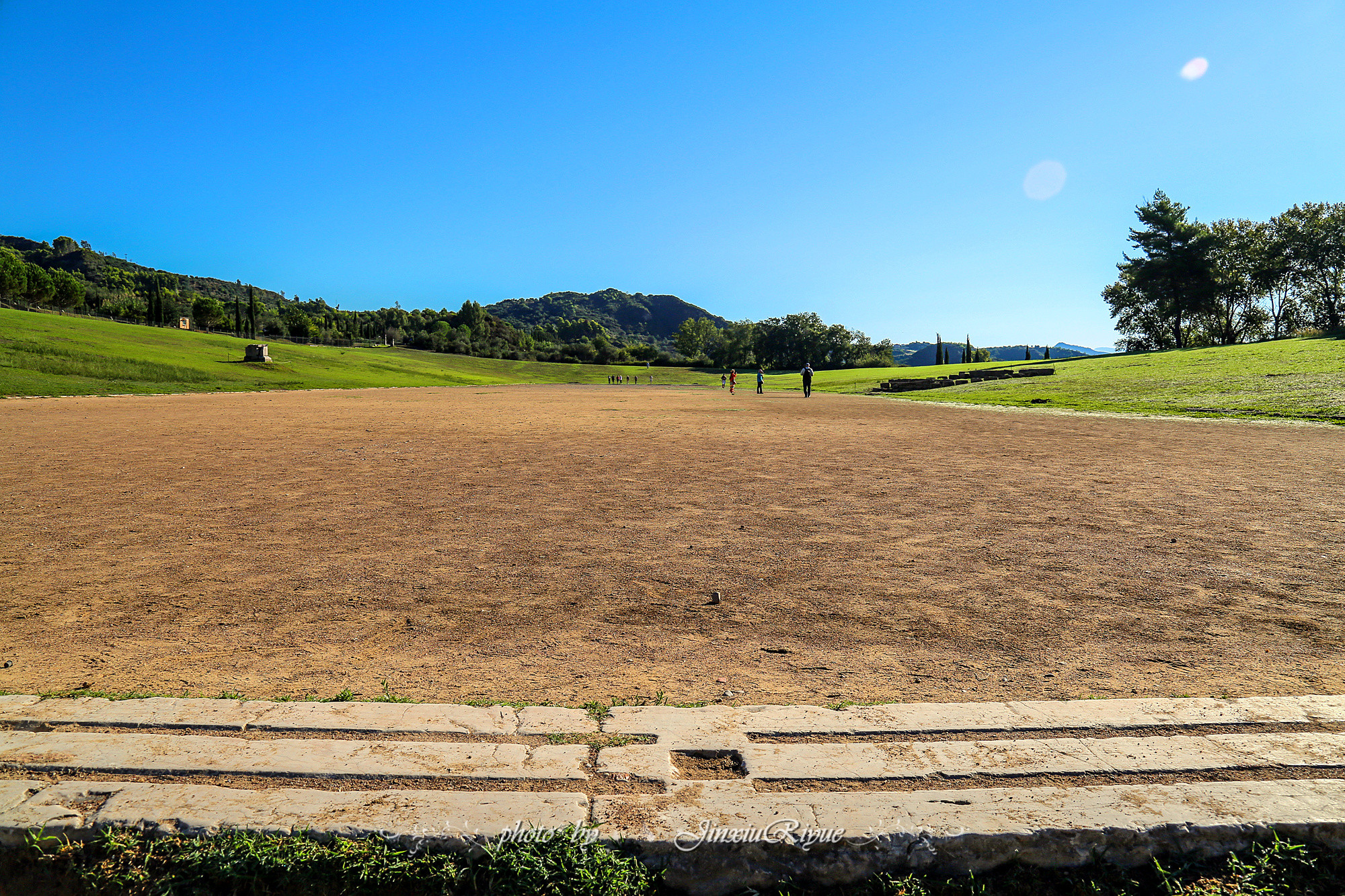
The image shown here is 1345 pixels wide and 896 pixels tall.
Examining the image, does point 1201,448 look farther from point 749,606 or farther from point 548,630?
point 548,630

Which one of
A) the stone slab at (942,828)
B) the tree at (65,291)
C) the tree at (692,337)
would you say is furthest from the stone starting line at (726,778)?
the tree at (692,337)

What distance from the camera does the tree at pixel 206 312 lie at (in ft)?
382

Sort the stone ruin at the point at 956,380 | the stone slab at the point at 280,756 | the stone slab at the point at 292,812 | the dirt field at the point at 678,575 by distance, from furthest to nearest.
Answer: the stone ruin at the point at 956,380 → the dirt field at the point at 678,575 → the stone slab at the point at 280,756 → the stone slab at the point at 292,812

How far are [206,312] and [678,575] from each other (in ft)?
468

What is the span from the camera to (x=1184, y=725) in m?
2.90

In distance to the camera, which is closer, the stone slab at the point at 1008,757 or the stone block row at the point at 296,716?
the stone slab at the point at 1008,757

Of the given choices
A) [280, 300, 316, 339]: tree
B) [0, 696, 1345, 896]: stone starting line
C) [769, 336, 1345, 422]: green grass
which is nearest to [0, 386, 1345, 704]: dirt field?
[0, 696, 1345, 896]: stone starting line

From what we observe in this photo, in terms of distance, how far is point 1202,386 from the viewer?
2844 centimetres

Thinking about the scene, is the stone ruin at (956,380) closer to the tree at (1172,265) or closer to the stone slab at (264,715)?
the tree at (1172,265)

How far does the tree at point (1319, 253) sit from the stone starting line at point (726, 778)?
9302 cm

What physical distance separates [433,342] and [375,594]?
12253 centimetres

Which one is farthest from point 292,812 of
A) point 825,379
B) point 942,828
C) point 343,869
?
point 825,379

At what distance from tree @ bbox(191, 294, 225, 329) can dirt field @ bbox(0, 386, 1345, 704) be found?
12931 cm

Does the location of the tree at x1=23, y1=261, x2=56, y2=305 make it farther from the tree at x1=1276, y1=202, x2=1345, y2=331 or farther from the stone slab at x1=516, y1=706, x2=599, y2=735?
the tree at x1=1276, y1=202, x2=1345, y2=331
